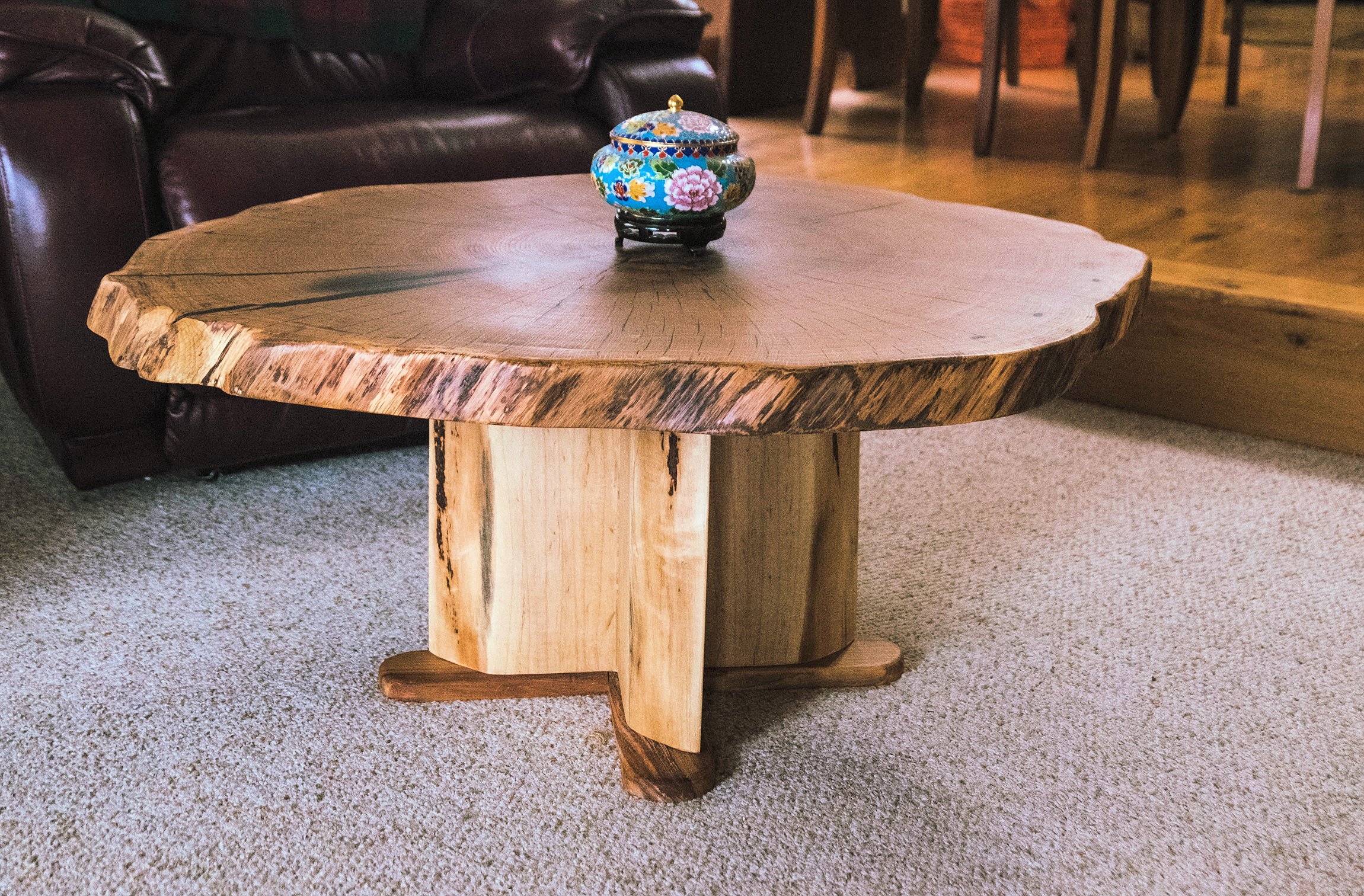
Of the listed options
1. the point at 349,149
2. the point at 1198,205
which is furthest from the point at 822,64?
the point at 349,149

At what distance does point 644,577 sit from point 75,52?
1.06m

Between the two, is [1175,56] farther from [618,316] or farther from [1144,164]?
[618,316]

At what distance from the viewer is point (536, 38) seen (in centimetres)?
202

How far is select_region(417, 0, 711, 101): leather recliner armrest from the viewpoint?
6.51 feet

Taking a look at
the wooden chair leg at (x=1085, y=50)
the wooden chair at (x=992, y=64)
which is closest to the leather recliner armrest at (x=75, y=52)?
the wooden chair at (x=992, y=64)

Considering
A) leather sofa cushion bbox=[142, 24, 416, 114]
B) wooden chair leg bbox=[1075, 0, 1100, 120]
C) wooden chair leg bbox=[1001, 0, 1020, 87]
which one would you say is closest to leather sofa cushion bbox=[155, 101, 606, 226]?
leather sofa cushion bbox=[142, 24, 416, 114]

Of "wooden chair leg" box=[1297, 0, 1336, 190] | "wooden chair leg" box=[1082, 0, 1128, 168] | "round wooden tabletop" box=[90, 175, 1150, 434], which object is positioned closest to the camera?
"round wooden tabletop" box=[90, 175, 1150, 434]

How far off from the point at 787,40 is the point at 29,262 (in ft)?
9.65

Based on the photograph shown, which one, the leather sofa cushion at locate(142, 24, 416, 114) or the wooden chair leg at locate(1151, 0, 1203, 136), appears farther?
the wooden chair leg at locate(1151, 0, 1203, 136)

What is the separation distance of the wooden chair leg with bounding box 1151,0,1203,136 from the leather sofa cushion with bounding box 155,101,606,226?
→ 2.07 meters

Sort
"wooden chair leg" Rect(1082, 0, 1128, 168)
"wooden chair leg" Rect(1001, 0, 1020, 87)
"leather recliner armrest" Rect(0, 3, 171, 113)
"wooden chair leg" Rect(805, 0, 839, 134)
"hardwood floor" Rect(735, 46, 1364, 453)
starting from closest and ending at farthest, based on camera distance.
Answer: "leather recliner armrest" Rect(0, 3, 171, 113) < "hardwood floor" Rect(735, 46, 1364, 453) < "wooden chair leg" Rect(1082, 0, 1128, 168) < "wooden chair leg" Rect(805, 0, 839, 134) < "wooden chair leg" Rect(1001, 0, 1020, 87)

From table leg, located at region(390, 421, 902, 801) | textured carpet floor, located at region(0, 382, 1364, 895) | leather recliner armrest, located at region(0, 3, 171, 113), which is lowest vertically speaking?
textured carpet floor, located at region(0, 382, 1364, 895)

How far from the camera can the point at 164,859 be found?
0.99 metres

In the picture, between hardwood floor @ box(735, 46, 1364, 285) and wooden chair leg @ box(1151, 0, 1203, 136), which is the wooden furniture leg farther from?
wooden chair leg @ box(1151, 0, 1203, 136)
